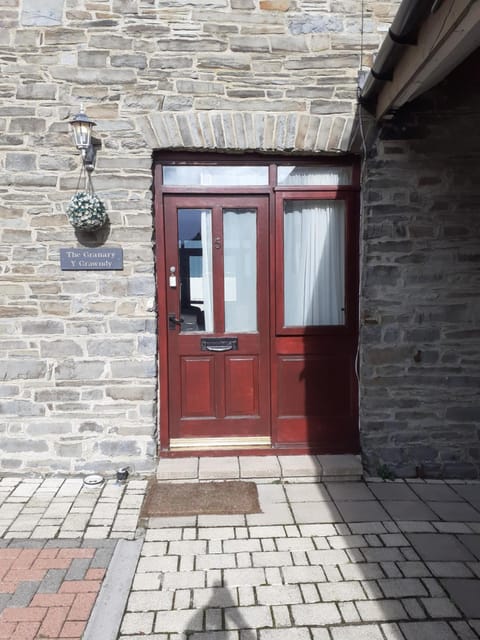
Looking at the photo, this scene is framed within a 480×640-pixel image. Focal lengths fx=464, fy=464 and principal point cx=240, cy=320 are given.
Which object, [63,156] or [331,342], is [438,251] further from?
[63,156]

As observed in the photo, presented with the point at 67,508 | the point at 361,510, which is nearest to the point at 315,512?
the point at 361,510

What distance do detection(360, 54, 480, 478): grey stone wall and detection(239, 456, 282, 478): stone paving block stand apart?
2.54 ft

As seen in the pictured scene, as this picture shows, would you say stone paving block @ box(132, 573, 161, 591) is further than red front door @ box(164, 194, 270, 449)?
No

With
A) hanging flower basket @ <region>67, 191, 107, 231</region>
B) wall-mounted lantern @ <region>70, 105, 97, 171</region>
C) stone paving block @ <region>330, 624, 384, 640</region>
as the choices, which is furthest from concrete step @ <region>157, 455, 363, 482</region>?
wall-mounted lantern @ <region>70, 105, 97, 171</region>

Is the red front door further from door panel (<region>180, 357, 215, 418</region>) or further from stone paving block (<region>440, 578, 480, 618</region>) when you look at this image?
stone paving block (<region>440, 578, 480, 618</region>)

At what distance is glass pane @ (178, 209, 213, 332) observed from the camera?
3.91 meters

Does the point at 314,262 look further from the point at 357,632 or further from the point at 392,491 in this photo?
the point at 357,632

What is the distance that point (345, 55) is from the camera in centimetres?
364

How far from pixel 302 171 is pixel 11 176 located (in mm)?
2312

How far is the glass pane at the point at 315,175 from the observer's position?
12.7 ft

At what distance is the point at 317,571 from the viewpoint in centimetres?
261

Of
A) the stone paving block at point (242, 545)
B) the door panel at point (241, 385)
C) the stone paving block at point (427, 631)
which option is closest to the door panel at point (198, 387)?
the door panel at point (241, 385)

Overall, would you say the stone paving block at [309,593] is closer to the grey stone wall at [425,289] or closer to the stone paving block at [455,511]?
the stone paving block at [455,511]

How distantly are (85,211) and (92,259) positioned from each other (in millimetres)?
377
